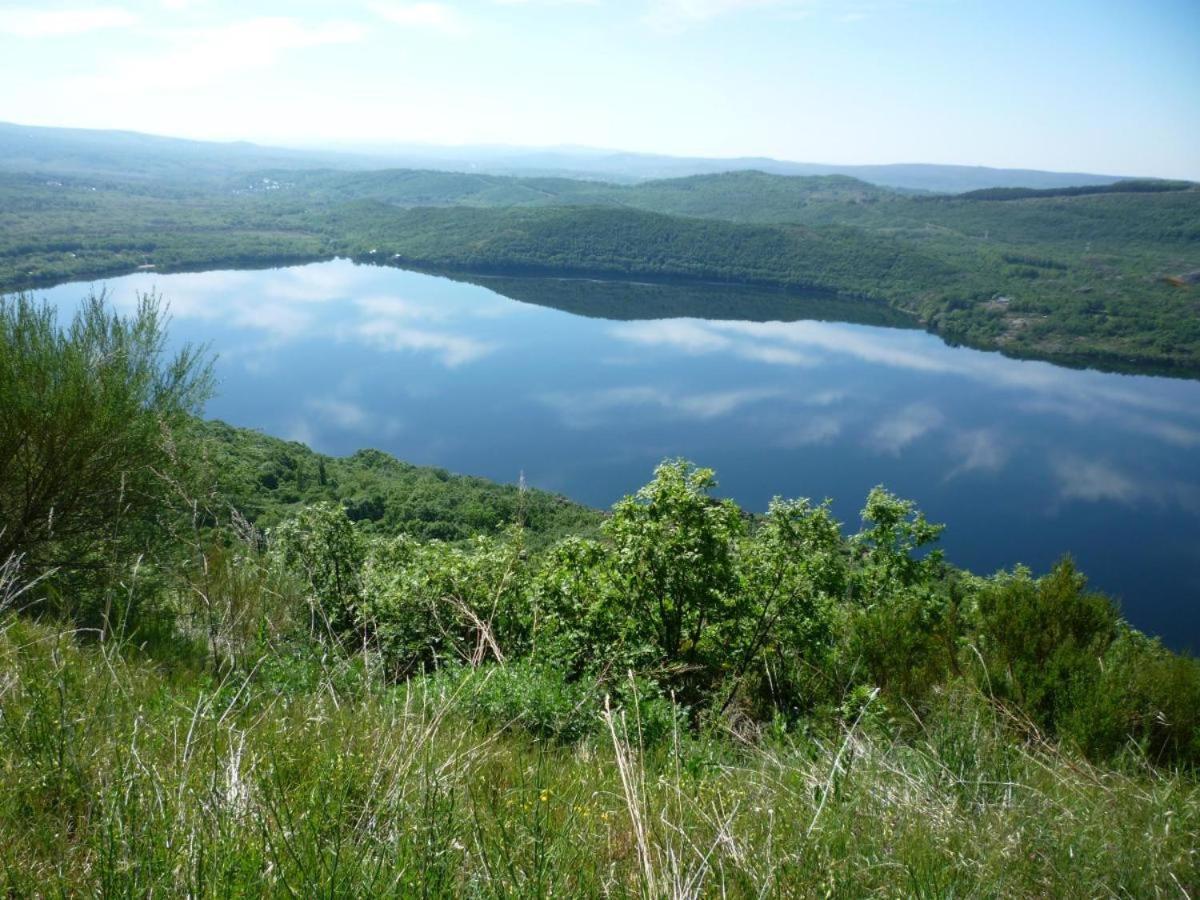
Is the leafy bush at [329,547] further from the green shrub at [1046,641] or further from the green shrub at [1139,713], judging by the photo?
the green shrub at [1139,713]

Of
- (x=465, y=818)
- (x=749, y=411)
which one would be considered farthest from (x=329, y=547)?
(x=749, y=411)

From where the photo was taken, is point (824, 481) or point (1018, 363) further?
point (1018, 363)

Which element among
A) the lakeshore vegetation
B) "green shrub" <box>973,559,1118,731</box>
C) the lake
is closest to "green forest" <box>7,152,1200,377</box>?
the lakeshore vegetation

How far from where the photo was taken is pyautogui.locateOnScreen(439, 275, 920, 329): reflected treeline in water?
69.9 meters

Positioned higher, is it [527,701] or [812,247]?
[812,247]

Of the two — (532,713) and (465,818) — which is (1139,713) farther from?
(465,818)

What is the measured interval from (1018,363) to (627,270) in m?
40.6

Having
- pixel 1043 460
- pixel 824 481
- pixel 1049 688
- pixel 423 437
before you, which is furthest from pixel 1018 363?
pixel 1049 688

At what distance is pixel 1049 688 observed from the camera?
3.62 m

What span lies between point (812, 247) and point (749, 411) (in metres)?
47.1

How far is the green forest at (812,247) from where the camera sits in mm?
62125

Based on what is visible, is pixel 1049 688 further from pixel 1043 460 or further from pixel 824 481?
pixel 1043 460

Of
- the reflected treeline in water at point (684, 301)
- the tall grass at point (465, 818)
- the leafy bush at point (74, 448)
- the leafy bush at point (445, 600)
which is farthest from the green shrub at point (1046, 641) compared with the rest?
the reflected treeline in water at point (684, 301)

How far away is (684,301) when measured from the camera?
74.9 meters
